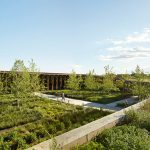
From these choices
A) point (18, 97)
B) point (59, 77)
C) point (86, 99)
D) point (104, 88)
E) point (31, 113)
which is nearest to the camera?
point (31, 113)

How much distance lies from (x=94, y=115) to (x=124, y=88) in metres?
17.5

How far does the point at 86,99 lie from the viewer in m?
26.1

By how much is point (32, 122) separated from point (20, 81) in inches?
298

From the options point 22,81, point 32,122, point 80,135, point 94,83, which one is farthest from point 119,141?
point 94,83

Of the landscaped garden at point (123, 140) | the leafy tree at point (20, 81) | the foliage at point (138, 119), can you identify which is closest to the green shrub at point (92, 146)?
the landscaped garden at point (123, 140)

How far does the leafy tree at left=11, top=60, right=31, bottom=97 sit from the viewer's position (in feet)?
70.5

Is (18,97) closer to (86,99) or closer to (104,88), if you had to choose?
(86,99)

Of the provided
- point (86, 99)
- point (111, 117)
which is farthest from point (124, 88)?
point (111, 117)

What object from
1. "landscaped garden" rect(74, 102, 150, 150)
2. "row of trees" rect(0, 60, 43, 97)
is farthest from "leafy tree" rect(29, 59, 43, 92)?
"landscaped garden" rect(74, 102, 150, 150)

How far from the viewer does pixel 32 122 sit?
15.3 meters

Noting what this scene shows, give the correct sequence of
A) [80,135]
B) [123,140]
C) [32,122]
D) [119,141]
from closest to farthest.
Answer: [119,141], [123,140], [80,135], [32,122]

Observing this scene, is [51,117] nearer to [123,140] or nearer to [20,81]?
[20,81]

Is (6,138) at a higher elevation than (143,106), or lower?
lower

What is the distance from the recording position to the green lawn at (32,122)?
10.6 m
